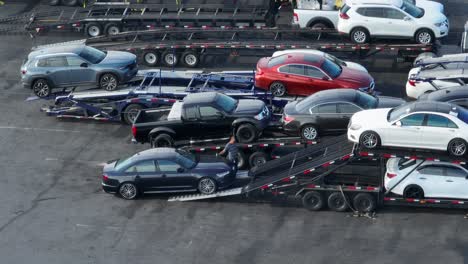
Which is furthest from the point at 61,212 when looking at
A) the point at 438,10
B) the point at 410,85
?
the point at 438,10

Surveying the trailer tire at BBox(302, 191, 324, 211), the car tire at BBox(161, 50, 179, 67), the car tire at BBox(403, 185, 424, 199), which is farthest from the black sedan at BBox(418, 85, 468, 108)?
the car tire at BBox(161, 50, 179, 67)

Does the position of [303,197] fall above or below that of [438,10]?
below

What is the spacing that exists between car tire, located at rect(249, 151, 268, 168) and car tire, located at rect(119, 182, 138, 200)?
11.6ft

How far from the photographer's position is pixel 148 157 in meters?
25.2

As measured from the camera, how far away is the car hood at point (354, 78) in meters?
29.7

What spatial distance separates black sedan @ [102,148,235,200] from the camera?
2503 centimetres

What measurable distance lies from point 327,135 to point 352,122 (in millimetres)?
1838

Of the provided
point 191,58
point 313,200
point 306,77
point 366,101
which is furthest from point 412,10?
point 313,200

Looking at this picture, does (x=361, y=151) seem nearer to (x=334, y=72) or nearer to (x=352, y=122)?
(x=352, y=122)

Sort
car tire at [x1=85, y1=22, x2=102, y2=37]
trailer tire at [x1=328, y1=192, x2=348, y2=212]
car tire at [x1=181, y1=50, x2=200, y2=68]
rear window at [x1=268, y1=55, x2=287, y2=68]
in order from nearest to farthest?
trailer tire at [x1=328, y1=192, x2=348, y2=212] → rear window at [x1=268, y1=55, x2=287, y2=68] → car tire at [x1=181, y1=50, x2=200, y2=68] → car tire at [x1=85, y1=22, x2=102, y2=37]

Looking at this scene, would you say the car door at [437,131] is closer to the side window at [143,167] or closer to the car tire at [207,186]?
the car tire at [207,186]

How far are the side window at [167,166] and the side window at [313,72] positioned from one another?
6.75 metres

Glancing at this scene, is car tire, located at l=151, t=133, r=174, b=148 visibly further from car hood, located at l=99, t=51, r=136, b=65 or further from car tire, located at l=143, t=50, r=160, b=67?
car tire, located at l=143, t=50, r=160, b=67

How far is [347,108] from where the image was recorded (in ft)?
86.7
